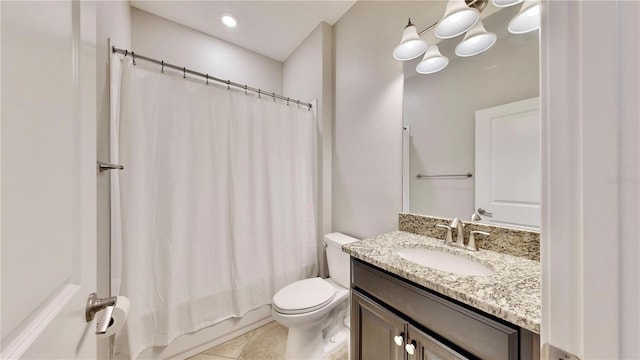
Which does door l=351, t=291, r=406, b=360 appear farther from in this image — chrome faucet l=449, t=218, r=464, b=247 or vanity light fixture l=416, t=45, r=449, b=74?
vanity light fixture l=416, t=45, r=449, b=74

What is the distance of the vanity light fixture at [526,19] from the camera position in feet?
2.94

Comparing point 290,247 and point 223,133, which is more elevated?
point 223,133

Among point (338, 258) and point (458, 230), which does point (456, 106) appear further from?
point (338, 258)

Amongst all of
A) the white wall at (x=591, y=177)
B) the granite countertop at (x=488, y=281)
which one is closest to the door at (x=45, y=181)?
the white wall at (x=591, y=177)

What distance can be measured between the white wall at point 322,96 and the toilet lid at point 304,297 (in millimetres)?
482

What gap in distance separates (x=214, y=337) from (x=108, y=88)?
1.74 meters

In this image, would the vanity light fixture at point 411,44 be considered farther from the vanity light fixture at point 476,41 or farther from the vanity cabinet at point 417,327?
the vanity cabinet at point 417,327

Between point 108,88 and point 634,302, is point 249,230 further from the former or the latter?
point 634,302

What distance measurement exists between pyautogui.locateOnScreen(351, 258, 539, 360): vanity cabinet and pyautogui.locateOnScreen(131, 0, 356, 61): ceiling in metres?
1.93

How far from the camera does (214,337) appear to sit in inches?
61.5

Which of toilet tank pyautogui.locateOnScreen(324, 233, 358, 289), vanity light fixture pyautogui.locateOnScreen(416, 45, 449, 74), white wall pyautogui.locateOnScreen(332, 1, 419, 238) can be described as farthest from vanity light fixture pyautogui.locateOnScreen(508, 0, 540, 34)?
toilet tank pyautogui.locateOnScreen(324, 233, 358, 289)

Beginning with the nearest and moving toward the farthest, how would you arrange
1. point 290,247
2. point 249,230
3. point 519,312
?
point 519,312
point 249,230
point 290,247

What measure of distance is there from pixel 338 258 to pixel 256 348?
2.88ft

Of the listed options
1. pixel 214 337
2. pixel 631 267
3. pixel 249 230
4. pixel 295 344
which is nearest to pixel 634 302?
pixel 631 267
